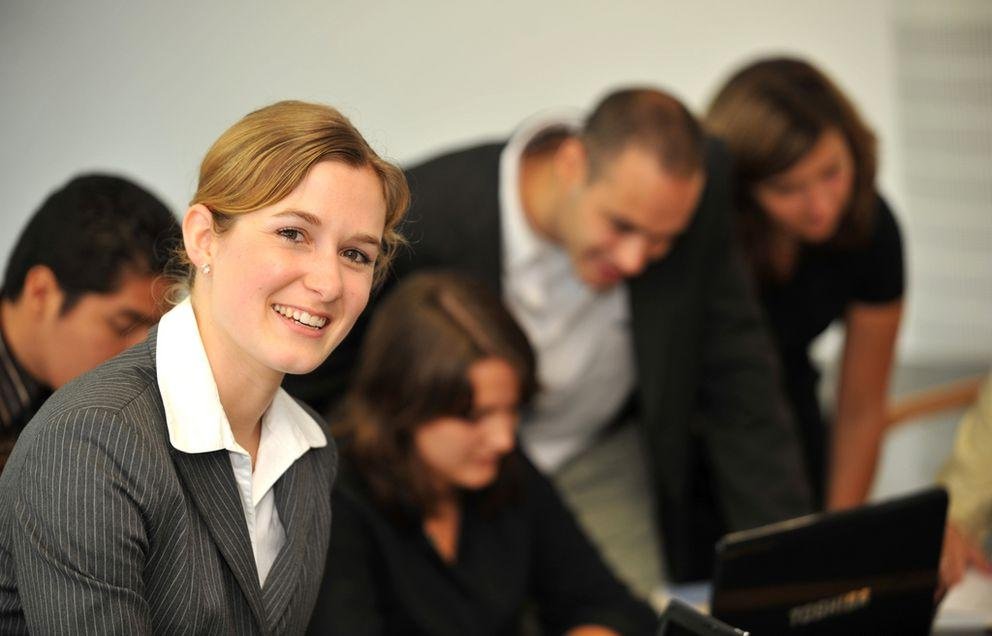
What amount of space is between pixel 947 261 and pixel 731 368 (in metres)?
1.56

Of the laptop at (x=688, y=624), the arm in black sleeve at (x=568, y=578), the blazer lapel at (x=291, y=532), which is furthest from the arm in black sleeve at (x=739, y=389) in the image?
the blazer lapel at (x=291, y=532)

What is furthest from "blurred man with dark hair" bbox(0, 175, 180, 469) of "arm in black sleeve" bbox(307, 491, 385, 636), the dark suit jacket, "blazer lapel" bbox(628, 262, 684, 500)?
"blazer lapel" bbox(628, 262, 684, 500)

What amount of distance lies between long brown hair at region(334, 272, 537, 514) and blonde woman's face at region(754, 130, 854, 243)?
58 cm

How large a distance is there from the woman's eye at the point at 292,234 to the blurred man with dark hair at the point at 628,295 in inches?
44.2

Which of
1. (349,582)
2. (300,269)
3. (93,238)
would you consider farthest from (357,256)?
(349,582)

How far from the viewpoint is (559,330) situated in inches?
89.3

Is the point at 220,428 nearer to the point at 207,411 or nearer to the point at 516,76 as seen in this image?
the point at 207,411

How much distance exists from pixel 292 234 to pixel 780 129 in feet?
5.01

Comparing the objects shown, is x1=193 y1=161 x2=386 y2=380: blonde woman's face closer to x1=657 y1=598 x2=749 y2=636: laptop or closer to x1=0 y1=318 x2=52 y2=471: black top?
x1=0 y1=318 x2=52 y2=471: black top

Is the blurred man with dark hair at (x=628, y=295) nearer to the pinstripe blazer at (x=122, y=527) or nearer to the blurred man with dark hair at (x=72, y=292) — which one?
the blurred man with dark hair at (x=72, y=292)

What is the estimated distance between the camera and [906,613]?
1.48 m

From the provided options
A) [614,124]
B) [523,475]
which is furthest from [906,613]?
[614,124]

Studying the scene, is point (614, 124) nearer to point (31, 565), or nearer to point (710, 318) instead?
point (710, 318)

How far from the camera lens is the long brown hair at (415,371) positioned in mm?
1903
